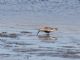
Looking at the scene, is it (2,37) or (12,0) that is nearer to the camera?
(2,37)

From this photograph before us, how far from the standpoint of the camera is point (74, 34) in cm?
2780

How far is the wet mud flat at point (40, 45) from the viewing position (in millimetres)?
19703

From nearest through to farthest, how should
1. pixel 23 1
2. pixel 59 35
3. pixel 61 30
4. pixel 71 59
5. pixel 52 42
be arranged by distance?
1. pixel 71 59
2. pixel 52 42
3. pixel 59 35
4. pixel 61 30
5. pixel 23 1

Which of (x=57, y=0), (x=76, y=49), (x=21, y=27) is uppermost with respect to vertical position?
(x=76, y=49)

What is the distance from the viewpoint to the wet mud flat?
64.6 ft

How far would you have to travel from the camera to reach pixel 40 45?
22.7 metres

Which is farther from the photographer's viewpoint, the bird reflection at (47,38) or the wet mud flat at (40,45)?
the bird reflection at (47,38)

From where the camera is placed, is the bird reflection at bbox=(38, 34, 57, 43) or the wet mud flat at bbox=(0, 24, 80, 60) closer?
the wet mud flat at bbox=(0, 24, 80, 60)

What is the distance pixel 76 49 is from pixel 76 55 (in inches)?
64.0

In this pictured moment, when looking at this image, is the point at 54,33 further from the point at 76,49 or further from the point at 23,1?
the point at 23,1

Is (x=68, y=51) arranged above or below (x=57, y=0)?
above

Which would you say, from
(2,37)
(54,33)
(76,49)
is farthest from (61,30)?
(76,49)

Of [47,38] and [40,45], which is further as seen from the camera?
[47,38]

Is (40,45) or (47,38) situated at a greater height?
(40,45)
